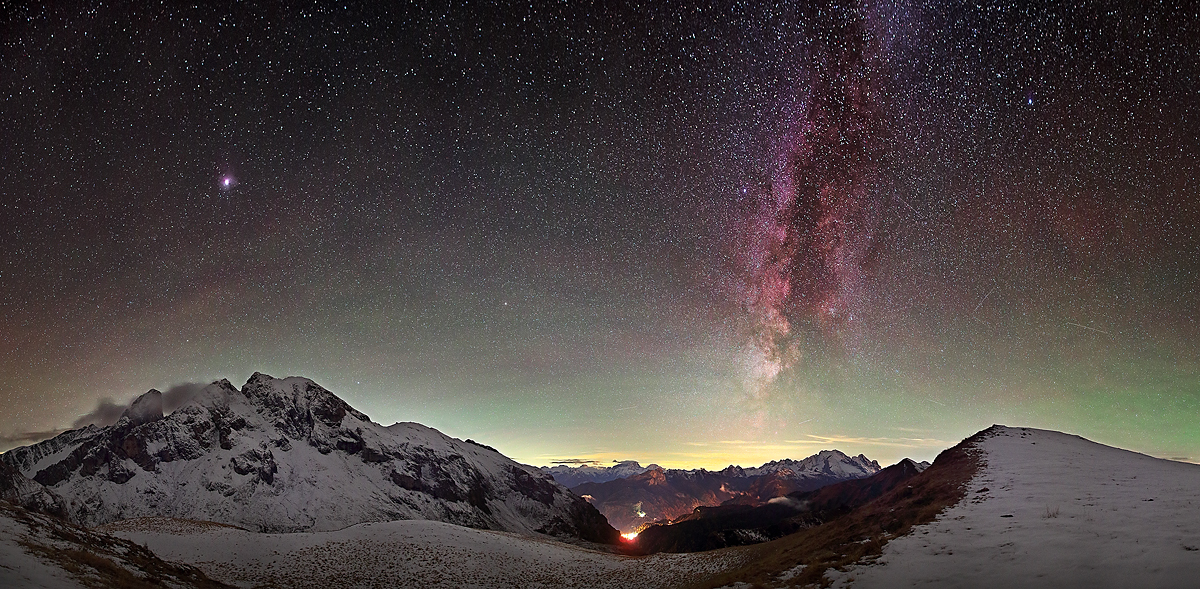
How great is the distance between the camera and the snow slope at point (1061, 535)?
15219 millimetres

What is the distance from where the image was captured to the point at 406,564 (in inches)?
1362

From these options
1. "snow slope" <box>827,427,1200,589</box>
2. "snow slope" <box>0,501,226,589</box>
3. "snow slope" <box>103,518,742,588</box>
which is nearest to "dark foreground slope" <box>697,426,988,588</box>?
"snow slope" <box>827,427,1200,589</box>

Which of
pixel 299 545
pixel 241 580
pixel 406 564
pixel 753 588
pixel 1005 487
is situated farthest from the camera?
pixel 299 545

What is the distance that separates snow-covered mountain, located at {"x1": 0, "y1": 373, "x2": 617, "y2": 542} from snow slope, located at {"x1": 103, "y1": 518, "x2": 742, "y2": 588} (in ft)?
278

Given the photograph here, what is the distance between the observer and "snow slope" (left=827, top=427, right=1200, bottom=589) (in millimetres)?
15219

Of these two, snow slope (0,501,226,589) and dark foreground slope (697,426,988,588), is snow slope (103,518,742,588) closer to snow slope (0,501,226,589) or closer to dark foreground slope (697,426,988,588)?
dark foreground slope (697,426,988,588)

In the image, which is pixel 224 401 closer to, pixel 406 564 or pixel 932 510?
pixel 406 564

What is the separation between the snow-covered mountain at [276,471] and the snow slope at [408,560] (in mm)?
84846

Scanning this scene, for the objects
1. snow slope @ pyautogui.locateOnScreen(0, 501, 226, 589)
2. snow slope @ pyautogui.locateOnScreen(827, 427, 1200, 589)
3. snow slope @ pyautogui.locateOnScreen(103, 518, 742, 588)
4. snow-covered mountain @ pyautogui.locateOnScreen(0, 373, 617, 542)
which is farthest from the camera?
snow-covered mountain @ pyautogui.locateOnScreen(0, 373, 617, 542)

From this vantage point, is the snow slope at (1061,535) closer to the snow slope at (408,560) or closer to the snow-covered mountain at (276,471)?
the snow slope at (408,560)

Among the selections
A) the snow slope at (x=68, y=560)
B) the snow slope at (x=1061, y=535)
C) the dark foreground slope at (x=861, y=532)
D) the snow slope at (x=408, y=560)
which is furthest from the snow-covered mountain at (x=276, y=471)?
the snow slope at (x=1061, y=535)

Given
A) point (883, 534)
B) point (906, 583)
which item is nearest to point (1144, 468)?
point (883, 534)

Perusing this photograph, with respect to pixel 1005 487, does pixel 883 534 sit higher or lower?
lower

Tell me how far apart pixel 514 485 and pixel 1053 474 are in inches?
6806
